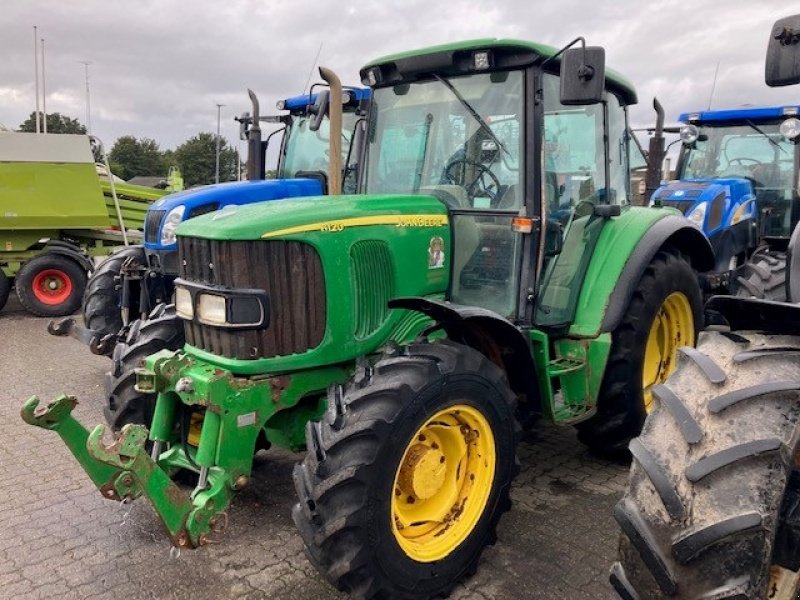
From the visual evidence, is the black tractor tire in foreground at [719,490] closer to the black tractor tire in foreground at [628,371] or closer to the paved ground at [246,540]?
the paved ground at [246,540]

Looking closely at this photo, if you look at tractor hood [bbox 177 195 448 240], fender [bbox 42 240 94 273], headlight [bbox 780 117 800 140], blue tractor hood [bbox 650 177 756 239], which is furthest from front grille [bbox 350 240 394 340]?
fender [bbox 42 240 94 273]

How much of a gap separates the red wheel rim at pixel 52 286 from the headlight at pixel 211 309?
707 centimetres

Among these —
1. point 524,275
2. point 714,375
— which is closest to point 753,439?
point 714,375

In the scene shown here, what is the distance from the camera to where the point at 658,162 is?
4.69m

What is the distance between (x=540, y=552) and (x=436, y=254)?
1.52 meters

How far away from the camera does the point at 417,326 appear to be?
132 inches

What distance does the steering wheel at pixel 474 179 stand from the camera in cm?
343

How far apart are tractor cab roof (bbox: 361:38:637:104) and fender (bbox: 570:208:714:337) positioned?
105cm

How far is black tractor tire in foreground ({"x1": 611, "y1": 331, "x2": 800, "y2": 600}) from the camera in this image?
1.67 metres

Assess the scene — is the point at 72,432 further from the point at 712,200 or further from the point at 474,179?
the point at 712,200

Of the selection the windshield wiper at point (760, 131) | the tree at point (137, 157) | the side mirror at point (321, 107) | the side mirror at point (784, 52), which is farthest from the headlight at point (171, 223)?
the tree at point (137, 157)

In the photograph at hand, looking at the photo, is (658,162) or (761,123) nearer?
(658,162)

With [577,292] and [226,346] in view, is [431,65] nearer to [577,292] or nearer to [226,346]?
[577,292]

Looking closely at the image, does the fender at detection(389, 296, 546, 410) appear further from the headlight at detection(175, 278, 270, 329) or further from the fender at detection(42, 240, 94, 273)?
the fender at detection(42, 240, 94, 273)
